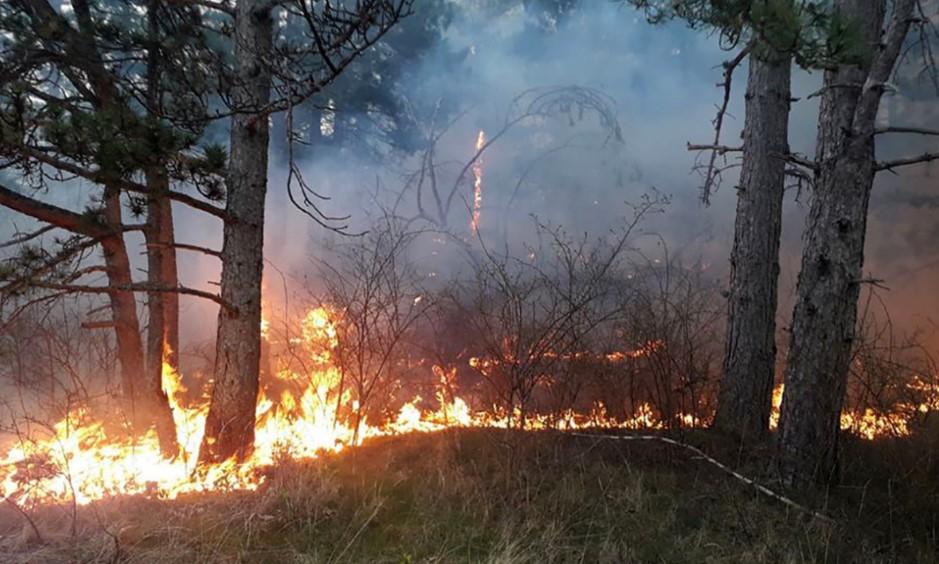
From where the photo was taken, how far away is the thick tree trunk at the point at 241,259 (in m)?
5.21

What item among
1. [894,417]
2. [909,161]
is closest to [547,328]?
[909,161]

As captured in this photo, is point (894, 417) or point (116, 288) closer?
point (116, 288)

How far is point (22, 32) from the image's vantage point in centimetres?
498

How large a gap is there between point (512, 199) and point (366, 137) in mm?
5686

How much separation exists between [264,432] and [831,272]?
5820 millimetres

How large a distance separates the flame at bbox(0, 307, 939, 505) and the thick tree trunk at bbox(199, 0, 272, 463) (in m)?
0.36

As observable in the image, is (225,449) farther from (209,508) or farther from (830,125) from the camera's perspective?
(830,125)

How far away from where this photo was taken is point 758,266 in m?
6.28

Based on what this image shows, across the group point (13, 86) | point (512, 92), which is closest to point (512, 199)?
point (512, 92)

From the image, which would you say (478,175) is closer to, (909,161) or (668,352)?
(668,352)

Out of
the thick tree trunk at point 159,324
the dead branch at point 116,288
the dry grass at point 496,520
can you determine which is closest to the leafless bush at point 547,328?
the dry grass at point 496,520

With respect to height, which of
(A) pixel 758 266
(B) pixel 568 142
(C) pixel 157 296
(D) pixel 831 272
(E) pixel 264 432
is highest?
(B) pixel 568 142

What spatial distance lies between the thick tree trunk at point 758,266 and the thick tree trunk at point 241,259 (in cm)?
510

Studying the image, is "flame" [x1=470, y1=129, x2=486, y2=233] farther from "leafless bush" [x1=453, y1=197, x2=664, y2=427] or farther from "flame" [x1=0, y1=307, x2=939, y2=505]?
"leafless bush" [x1=453, y1=197, x2=664, y2=427]
